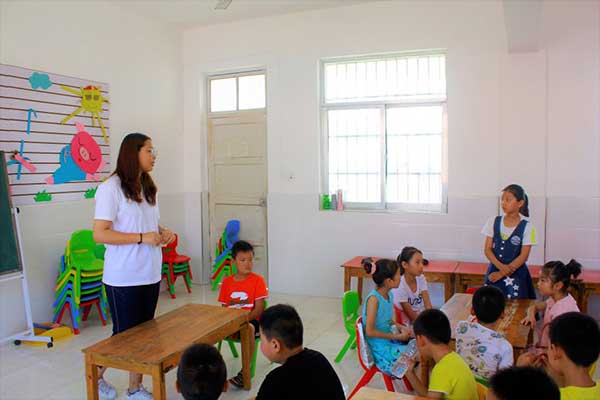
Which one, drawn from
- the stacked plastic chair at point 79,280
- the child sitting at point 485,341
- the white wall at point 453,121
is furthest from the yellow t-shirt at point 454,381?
the stacked plastic chair at point 79,280

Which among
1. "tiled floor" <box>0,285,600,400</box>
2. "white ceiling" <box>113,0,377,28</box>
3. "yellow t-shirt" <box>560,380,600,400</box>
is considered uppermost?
"white ceiling" <box>113,0,377,28</box>

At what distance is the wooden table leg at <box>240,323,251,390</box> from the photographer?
3.18 metres

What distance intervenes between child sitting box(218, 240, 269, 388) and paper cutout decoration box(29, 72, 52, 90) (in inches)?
100.0

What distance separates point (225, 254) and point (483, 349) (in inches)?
157

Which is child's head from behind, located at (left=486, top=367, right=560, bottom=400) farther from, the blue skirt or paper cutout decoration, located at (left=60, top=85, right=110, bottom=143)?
paper cutout decoration, located at (left=60, top=85, right=110, bottom=143)

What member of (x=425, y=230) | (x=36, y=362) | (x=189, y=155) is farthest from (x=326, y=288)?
Answer: (x=36, y=362)

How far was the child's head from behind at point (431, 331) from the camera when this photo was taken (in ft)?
7.01

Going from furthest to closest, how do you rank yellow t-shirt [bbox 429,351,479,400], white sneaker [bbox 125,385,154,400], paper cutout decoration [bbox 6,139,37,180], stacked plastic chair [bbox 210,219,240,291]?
stacked plastic chair [bbox 210,219,240,291] → paper cutout decoration [bbox 6,139,37,180] → white sneaker [bbox 125,385,154,400] → yellow t-shirt [bbox 429,351,479,400]

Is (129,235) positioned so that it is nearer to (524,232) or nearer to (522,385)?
(522,385)

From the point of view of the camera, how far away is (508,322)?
279 centimetres

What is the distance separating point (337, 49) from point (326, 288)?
2.67m

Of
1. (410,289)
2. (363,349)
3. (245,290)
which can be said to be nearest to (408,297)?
(410,289)

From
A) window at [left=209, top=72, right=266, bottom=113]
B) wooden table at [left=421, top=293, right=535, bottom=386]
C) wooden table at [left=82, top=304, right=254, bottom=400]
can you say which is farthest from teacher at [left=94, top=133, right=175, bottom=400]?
window at [left=209, top=72, right=266, bottom=113]

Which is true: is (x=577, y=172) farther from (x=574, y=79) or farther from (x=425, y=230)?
(x=425, y=230)
